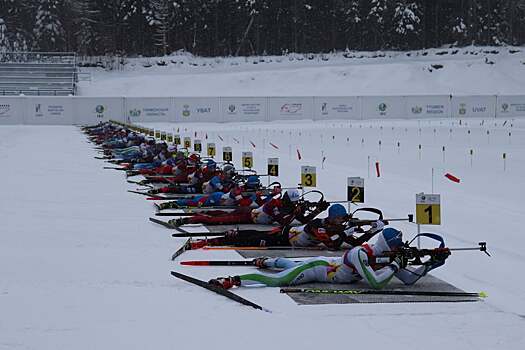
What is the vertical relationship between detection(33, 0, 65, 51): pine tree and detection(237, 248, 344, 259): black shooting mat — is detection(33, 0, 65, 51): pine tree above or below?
above

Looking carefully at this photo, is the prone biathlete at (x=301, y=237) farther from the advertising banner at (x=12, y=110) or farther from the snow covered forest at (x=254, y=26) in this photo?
the snow covered forest at (x=254, y=26)

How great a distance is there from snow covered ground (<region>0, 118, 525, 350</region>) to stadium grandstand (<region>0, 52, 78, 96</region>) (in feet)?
157

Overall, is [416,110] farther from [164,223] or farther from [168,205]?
[164,223]

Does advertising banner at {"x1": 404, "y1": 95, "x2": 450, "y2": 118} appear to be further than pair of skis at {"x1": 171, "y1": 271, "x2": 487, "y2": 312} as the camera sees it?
Yes

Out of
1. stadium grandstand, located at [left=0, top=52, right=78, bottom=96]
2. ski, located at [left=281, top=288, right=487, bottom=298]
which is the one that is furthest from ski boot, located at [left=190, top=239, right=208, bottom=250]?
stadium grandstand, located at [left=0, top=52, right=78, bottom=96]

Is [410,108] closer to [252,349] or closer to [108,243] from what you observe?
[108,243]

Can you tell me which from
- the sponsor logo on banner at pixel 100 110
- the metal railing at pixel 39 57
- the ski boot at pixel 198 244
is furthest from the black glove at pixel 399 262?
the metal railing at pixel 39 57

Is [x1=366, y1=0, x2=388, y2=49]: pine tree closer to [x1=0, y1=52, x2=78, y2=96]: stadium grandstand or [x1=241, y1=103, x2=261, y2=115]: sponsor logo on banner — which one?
[x1=0, y1=52, x2=78, y2=96]: stadium grandstand

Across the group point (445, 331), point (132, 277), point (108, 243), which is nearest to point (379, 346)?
point (445, 331)

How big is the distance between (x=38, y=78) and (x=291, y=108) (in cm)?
2862

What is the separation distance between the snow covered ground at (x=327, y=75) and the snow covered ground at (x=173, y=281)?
157ft

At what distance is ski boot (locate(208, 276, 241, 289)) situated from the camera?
360 inches

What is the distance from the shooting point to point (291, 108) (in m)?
53.2

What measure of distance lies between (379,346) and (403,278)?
245 cm
